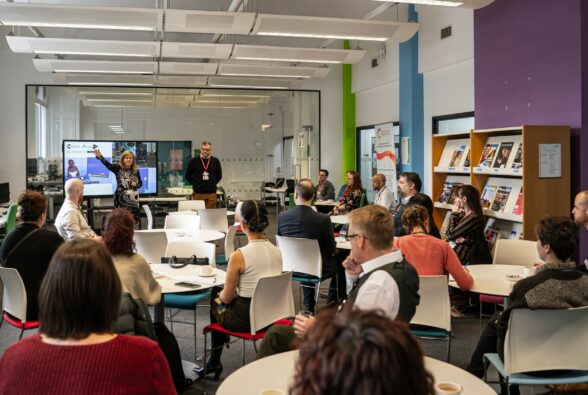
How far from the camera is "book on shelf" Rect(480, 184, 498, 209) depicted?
268 inches

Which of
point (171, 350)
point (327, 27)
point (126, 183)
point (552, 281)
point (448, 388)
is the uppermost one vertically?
point (327, 27)

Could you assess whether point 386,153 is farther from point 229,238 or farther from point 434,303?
point 434,303

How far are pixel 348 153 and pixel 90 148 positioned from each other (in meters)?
5.90

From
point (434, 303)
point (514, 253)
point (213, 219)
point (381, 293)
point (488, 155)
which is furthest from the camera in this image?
point (213, 219)

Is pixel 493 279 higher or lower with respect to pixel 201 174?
lower

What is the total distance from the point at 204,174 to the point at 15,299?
646 centimetres

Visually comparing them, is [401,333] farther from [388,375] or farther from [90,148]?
[90,148]

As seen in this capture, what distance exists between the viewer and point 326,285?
24.6ft

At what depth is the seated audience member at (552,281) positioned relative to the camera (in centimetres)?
306

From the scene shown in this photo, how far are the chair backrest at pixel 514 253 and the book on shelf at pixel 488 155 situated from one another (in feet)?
5.45

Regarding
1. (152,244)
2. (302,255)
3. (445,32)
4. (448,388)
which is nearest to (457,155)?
(302,255)

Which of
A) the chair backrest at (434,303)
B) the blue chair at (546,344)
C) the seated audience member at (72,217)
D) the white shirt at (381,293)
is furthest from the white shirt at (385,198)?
the white shirt at (381,293)

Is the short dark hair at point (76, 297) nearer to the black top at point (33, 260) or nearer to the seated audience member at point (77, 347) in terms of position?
the seated audience member at point (77, 347)

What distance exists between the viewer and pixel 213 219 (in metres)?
7.98
